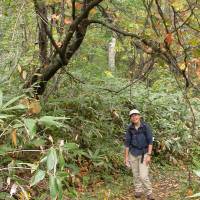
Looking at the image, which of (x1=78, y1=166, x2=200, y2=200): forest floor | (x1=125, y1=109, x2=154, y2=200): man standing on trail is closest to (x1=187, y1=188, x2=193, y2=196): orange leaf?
(x1=78, y1=166, x2=200, y2=200): forest floor

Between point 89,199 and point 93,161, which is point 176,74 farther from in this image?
point 93,161

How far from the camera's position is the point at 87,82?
11516 mm

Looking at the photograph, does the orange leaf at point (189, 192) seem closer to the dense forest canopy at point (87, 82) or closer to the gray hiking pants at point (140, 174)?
the dense forest canopy at point (87, 82)

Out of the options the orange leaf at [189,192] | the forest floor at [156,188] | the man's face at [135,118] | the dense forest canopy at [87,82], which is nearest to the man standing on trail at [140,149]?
the man's face at [135,118]

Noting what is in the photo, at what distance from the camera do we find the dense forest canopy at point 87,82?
6.85 metres

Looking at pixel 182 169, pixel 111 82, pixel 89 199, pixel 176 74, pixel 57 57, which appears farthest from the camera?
pixel 111 82

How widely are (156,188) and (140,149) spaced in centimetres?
162

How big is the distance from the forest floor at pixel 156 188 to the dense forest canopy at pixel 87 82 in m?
0.29

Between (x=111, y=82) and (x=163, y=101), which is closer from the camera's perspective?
(x=111, y=82)

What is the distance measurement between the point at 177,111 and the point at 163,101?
529 millimetres

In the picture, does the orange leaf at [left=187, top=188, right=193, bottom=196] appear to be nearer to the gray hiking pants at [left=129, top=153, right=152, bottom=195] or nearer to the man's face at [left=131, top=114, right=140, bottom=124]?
the gray hiking pants at [left=129, top=153, right=152, bottom=195]

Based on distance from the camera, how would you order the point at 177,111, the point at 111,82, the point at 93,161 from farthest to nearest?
the point at 177,111, the point at 111,82, the point at 93,161

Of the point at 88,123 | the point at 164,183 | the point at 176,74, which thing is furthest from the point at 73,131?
the point at 176,74

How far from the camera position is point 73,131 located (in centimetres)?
980
